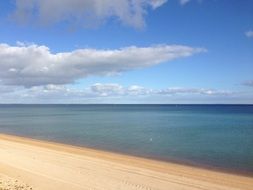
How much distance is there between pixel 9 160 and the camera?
22.1m

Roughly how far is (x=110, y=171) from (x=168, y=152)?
1171cm

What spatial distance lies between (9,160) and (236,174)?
14.3 meters

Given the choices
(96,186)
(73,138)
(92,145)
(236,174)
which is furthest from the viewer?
(73,138)

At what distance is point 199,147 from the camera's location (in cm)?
3253

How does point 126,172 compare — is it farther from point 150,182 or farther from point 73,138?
point 73,138

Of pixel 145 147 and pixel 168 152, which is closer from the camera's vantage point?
pixel 168 152

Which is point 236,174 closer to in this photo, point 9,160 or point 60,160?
point 60,160

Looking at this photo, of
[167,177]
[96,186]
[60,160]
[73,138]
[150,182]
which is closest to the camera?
[96,186]

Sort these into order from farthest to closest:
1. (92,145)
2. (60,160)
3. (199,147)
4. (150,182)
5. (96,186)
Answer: (92,145) → (199,147) → (60,160) → (150,182) → (96,186)

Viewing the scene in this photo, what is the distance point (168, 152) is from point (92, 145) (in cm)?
876

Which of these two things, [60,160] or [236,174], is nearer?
[236,174]

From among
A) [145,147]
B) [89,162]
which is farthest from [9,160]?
[145,147]

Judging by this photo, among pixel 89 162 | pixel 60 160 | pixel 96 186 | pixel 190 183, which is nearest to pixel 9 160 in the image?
pixel 60 160

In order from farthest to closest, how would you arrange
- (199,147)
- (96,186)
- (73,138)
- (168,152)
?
(73,138) < (199,147) < (168,152) < (96,186)
